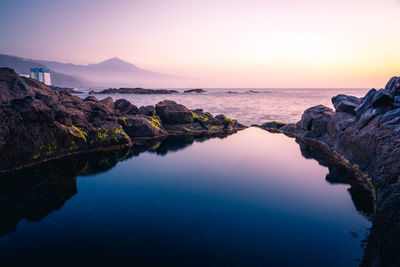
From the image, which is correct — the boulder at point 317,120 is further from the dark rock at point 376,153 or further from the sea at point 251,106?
the sea at point 251,106

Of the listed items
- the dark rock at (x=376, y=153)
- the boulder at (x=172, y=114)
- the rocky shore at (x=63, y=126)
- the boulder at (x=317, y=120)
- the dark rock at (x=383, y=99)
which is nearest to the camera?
the dark rock at (x=376, y=153)

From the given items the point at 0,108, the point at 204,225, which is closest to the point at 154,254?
the point at 204,225

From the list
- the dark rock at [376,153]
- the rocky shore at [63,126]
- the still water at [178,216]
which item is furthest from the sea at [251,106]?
the still water at [178,216]

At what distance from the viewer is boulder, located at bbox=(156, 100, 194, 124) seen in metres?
30.6

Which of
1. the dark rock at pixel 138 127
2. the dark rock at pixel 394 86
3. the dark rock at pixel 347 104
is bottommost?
the dark rock at pixel 138 127

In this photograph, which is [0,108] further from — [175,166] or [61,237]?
[175,166]

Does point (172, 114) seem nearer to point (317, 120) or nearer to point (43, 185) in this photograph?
point (317, 120)

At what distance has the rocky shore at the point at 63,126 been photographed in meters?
13.5

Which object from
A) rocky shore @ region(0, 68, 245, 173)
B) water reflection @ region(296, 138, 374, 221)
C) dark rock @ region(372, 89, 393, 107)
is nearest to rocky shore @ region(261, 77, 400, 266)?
dark rock @ region(372, 89, 393, 107)

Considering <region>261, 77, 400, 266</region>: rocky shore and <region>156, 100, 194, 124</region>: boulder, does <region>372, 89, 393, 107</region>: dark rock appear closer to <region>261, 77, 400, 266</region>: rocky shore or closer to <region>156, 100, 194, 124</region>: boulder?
<region>261, 77, 400, 266</region>: rocky shore

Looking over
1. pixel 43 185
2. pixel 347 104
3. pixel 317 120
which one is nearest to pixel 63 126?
pixel 43 185

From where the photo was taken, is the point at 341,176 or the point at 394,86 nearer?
the point at 341,176

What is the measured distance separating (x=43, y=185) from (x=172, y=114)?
20414 millimetres

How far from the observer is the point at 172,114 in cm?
3059
